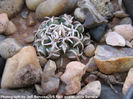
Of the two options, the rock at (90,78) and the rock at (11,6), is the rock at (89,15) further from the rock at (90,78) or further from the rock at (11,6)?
the rock at (11,6)

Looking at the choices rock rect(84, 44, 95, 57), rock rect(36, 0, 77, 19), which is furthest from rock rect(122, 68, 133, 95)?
rock rect(36, 0, 77, 19)

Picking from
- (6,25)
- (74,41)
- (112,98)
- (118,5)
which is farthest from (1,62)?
(118,5)

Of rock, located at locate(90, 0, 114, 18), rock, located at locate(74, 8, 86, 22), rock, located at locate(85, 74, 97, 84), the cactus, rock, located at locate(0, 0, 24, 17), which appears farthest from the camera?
rock, located at locate(0, 0, 24, 17)

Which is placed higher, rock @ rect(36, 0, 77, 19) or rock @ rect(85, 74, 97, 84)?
rock @ rect(36, 0, 77, 19)

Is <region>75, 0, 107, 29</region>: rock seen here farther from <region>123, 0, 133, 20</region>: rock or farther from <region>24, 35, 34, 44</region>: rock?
<region>24, 35, 34, 44</region>: rock

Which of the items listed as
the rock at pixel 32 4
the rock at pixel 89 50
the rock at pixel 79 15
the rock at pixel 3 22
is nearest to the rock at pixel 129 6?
the rock at pixel 79 15

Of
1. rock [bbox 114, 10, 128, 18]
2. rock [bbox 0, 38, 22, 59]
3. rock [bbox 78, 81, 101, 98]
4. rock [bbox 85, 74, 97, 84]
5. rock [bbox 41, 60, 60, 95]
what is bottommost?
rock [bbox 85, 74, 97, 84]

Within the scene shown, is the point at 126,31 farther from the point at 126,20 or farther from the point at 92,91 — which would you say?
the point at 92,91

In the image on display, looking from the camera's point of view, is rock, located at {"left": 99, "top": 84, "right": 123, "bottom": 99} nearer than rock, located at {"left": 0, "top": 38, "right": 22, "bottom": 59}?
Yes

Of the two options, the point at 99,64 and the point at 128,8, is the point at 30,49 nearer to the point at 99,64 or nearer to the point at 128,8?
the point at 99,64

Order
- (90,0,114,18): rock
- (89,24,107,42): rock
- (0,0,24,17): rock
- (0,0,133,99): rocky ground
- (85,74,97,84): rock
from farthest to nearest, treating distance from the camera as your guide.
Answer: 1. (0,0,24,17): rock
2. (90,0,114,18): rock
3. (89,24,107,42): rock
4. (85,74,97,84): rock
5. (0,0,133,99): rocky ground
